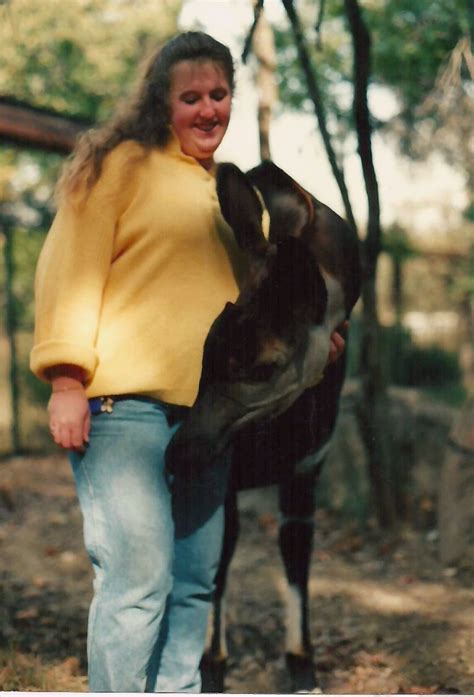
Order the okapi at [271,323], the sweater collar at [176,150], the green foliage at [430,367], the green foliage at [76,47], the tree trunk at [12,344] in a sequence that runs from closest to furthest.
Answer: the okapi at [271,323], the sweater collar at [176,150], the green foliage at [76,47], the tree trunk at [12,344], the green foliage at [430,367]

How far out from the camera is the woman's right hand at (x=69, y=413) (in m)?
1.95

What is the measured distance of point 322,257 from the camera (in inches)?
88.7

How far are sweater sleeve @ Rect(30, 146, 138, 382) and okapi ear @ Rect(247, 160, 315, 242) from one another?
45 cm

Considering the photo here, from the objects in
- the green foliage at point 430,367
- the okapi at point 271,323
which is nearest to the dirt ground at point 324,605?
the okapi at point 271,323

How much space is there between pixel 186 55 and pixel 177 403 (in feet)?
2.87

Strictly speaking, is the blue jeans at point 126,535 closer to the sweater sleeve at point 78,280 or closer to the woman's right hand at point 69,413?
the woman's right hand at point 69,413

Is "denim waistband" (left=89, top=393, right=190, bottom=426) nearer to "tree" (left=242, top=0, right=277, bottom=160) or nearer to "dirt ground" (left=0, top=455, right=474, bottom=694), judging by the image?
"dirt ground" (left=0, top=455, right=474, bottom=694)

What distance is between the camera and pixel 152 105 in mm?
2195

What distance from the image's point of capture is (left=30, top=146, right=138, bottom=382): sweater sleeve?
6.43ft

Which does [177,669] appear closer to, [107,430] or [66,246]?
[107,430]

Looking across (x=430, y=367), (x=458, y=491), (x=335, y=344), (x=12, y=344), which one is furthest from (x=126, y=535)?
(x=430, y=367)

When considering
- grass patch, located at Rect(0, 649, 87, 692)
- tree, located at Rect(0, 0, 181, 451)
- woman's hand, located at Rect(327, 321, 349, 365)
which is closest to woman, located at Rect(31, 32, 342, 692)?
woman's hand, located at Rect(327, 321, 349, 365)

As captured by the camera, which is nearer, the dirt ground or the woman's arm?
the woman's arm

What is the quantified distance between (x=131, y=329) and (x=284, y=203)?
54 centimetres
